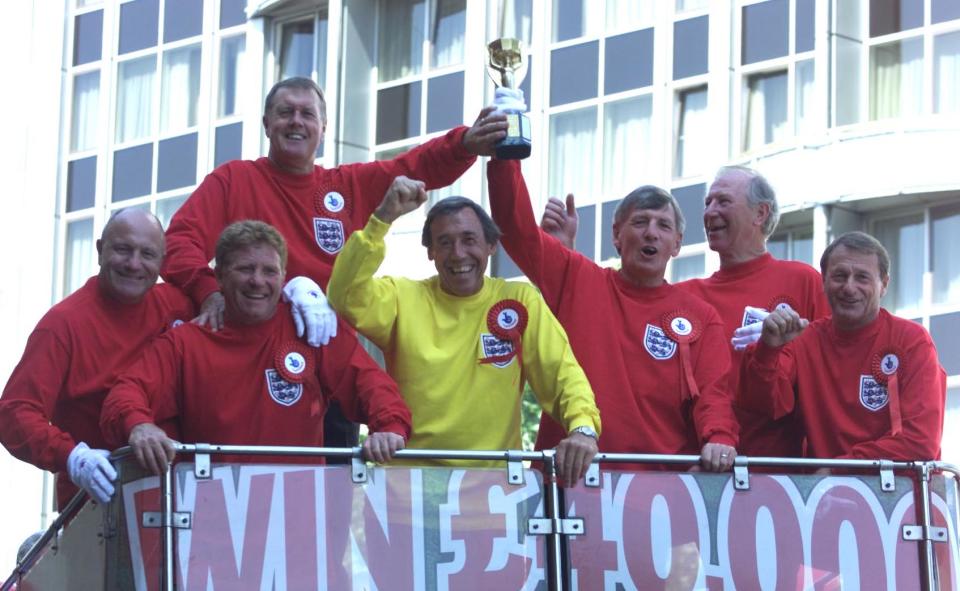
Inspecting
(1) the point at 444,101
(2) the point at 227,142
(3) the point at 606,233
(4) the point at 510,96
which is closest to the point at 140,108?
(2) the point at 227,142

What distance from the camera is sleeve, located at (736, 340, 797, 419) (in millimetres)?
9062

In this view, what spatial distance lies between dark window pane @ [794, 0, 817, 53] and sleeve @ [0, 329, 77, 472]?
21.8 m

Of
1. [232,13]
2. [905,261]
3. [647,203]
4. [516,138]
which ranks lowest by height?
[647,203]

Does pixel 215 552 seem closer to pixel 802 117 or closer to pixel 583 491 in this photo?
pixel 583 491

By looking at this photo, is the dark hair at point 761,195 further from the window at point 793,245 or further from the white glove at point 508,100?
the window at point 793,245

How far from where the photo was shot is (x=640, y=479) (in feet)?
27.8

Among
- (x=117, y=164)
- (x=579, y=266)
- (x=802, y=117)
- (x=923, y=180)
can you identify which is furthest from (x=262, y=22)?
(x=579, y=266)

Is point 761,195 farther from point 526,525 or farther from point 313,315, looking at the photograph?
point 526,525

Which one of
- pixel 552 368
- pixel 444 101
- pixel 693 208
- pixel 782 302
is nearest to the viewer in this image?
pixel 552 368

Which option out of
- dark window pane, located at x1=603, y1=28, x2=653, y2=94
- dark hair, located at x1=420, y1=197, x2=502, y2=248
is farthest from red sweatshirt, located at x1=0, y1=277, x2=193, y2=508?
dark window pane, located at x1=603, y1=28, x2=653, y2=94

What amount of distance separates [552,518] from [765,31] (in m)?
22.8

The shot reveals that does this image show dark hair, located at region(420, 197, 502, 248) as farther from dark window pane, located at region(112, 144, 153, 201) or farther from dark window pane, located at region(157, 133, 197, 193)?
dark window pane, located at region(112, 144, 153, 201)

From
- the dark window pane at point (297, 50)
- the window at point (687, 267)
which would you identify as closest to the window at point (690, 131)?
the window at point (687, 267)

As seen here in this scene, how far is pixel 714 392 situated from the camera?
9.07 metres
